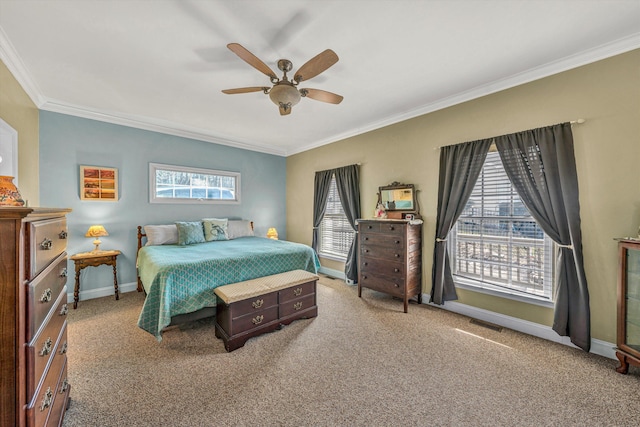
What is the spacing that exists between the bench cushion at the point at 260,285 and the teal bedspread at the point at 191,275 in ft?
0.35

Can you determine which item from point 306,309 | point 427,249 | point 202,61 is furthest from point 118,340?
point 427,249

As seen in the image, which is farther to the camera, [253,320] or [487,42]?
[253,320]

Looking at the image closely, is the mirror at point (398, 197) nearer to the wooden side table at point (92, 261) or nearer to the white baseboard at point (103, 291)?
the wooden side table at point (92, 261)

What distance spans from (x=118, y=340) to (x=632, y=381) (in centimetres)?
445

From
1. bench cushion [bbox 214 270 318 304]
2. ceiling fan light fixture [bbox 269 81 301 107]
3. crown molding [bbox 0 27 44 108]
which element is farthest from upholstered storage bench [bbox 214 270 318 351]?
crown molding [bbox 0 27 44 108]

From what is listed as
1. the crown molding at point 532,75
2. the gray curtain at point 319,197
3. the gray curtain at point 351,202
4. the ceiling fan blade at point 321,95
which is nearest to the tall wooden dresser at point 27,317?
the ceiling fan blade at point 321,95

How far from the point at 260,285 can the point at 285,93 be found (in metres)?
1.92

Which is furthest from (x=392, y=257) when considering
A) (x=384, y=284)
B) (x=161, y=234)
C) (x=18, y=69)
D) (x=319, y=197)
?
(x=18, y=69)

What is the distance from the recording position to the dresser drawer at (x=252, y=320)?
2.39 m

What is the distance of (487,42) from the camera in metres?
2.16

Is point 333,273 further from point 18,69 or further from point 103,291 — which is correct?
point 18,69

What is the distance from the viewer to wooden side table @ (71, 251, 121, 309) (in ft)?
11.0

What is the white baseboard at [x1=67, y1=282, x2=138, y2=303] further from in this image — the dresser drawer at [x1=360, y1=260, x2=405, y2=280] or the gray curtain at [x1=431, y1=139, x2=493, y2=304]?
the gray curtain at [x1=431, y1=139, x2=493, y2=304]

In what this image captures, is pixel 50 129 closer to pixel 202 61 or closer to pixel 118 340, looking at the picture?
pixel 202 61
